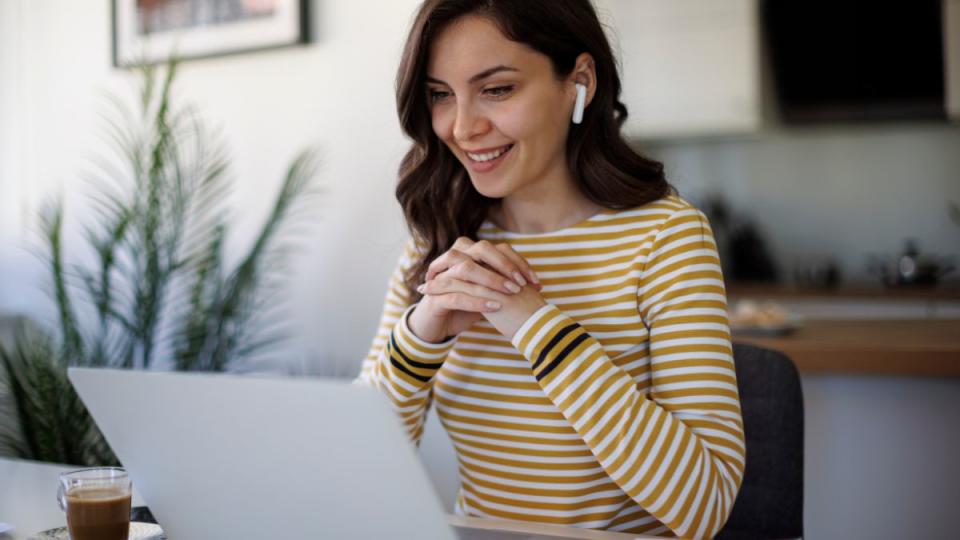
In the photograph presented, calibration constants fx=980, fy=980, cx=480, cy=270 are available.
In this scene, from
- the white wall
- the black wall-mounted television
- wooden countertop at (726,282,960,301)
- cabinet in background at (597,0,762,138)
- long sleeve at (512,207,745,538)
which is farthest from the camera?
→ cabinet in background at (597,0,762,138)

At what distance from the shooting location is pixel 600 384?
1067 mm

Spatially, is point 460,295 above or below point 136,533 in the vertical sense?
above

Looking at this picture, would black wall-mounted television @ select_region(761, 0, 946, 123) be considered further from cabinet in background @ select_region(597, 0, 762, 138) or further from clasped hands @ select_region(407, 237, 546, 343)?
clasped hands @ select_region(407, 237, 546, 343)

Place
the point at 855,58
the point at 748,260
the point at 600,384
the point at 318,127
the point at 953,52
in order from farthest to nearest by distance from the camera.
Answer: the point at 748,260 → the point at 855,58 → the point at 953,52 → the point at 318,127 → the point at 600,384

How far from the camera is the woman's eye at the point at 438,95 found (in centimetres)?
125

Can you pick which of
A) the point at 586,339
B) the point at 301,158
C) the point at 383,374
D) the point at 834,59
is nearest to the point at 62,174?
the point at 301,158

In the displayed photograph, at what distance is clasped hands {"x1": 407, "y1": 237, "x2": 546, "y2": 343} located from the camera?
3.67ft

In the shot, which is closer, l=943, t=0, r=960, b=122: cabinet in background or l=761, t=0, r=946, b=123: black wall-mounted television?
l=943, t=0, r=960, b=122: cabinet in background

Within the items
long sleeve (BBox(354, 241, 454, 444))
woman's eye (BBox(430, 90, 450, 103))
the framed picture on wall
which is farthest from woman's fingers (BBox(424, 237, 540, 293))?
the framed picture on wall

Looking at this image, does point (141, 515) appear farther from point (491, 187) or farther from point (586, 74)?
point (586, 74)

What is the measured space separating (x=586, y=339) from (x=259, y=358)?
6.75ft

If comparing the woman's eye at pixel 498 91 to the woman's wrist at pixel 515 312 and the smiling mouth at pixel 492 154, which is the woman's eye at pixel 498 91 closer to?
the smiling mouth at pixel 492 154

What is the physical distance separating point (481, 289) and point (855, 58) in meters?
3.40

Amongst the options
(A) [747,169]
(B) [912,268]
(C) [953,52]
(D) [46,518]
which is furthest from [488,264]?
(A) [747,169]
